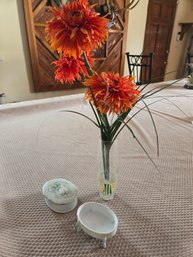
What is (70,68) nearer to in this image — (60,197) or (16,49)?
(60,197)

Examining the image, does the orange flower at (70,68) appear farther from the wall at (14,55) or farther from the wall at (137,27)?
the wall at (137,27)

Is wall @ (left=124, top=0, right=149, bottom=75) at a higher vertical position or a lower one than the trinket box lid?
higher

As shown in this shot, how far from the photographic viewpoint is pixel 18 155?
32.1 inches

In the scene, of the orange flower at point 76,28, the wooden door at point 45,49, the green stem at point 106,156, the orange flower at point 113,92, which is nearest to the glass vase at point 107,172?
the green stem at point 106,156

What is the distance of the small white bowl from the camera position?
447 millimetres

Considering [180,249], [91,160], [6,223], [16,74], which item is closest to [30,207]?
[6,223]

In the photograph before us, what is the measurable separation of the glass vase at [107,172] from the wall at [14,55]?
2.40 meters

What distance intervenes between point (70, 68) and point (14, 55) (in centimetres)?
239

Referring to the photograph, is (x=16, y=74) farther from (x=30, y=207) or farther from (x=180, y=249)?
(x=180, y=249)

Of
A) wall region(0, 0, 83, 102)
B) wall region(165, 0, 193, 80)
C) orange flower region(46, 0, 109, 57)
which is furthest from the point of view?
wall region(165, 0, 193, 80)

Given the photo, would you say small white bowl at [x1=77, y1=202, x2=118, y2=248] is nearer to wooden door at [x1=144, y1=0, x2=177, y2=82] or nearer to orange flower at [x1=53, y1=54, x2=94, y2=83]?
orange flower at [x1=53, y1=54, x2=94, y2=83]

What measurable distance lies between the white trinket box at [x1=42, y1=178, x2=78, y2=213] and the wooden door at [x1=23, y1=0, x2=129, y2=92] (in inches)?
76.9

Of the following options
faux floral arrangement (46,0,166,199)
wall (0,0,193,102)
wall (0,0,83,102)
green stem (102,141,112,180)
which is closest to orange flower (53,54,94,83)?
faux floral arrangement (46,0,166,199)

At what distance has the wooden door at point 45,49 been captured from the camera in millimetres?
2375
